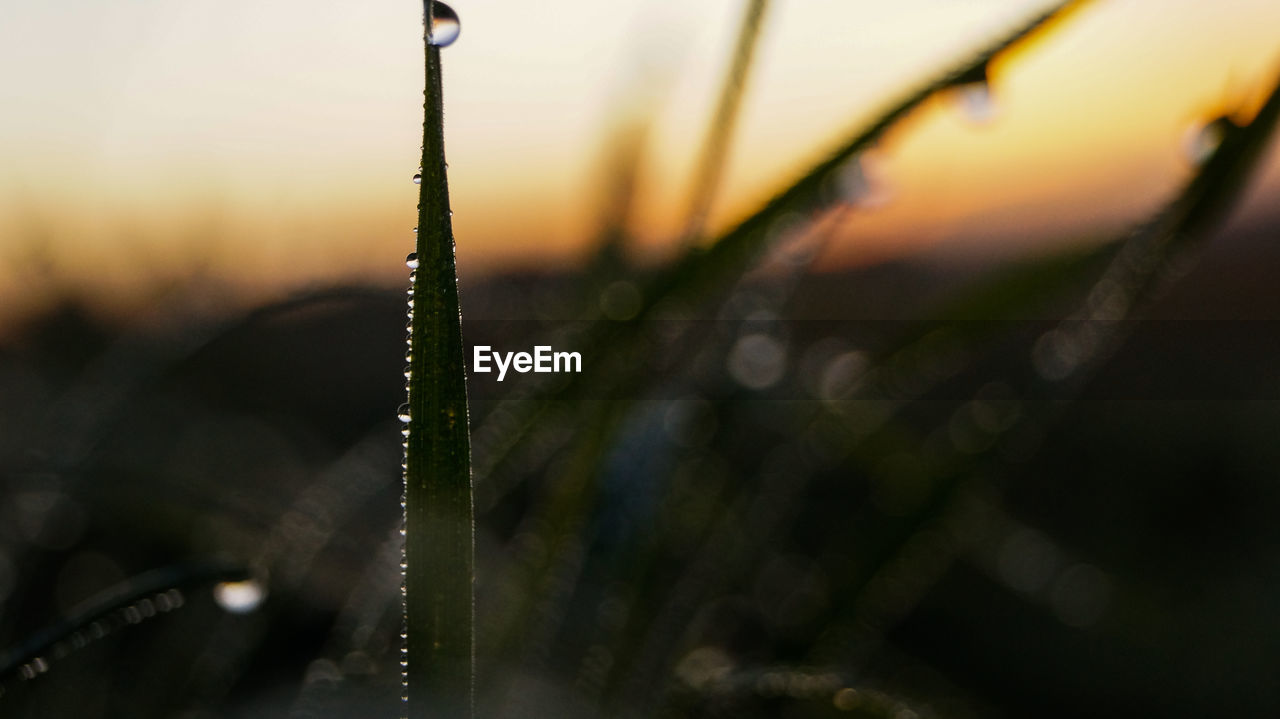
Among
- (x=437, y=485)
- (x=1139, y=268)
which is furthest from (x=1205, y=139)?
Result: (x=437, y=485)

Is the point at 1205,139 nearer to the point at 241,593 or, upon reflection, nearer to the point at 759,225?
the point at 759,225

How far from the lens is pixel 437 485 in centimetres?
28

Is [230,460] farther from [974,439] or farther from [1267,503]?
[1267,503]

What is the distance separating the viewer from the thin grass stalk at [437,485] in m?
0.27

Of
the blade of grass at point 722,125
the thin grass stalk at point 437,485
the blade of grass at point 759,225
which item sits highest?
the blade of grass at point 722,125

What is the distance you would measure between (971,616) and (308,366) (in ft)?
4.24

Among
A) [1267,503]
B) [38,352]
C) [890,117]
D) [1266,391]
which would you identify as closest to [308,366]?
[38,352]

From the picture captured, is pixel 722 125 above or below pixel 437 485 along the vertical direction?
above

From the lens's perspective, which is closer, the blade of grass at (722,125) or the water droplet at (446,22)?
the water droplet at (446,22)

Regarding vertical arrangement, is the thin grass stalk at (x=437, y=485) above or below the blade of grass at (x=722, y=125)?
below

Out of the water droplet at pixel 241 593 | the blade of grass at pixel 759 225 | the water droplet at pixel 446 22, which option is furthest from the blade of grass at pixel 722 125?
the water droplet at pixel 241 593

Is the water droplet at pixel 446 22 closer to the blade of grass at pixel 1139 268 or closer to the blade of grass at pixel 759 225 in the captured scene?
the blade of grass at pixel 759 225

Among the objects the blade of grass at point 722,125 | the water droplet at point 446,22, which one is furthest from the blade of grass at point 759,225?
the water droplet at point 446,22

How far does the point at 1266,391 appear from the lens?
7.06 feet
